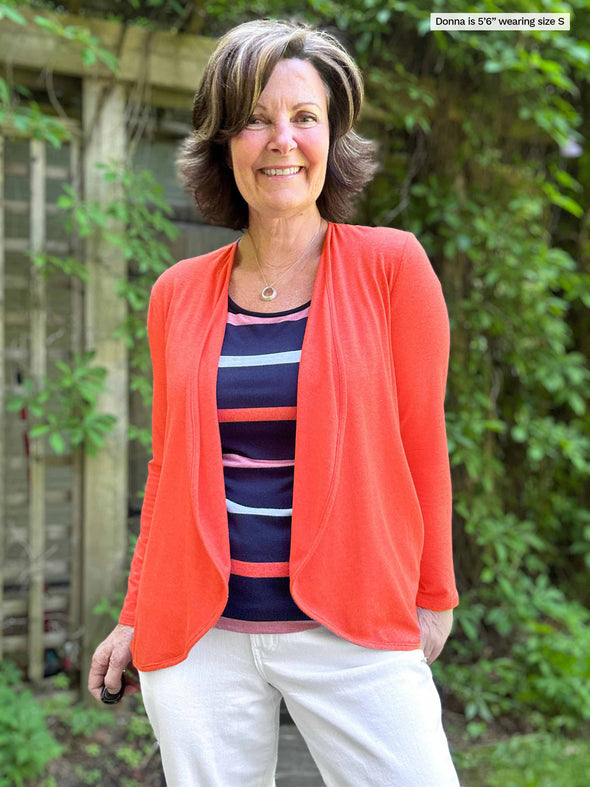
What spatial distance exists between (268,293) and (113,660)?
71cm

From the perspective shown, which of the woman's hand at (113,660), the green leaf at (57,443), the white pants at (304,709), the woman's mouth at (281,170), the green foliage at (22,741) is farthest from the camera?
the green leaf at (57,443)

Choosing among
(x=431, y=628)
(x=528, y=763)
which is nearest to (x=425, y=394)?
(x=431, y=628)

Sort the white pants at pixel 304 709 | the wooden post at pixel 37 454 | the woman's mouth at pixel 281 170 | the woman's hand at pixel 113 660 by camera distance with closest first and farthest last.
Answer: the white pants at pixel 304 709 < the woman's mouth at pixel 281 170 < the woman's hand at pixel 113 660 < the wooden post at pixel 37 454

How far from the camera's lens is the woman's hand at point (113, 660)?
4.41ft

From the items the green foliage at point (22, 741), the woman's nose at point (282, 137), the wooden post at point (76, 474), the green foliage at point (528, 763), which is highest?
the woman's nose at point (282, 137)

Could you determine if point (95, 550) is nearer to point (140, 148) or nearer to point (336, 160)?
point (140, 148)

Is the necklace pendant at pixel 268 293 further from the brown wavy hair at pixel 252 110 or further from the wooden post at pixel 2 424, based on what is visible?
the wooden post at pixel 2 424

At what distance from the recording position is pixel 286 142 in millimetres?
1204

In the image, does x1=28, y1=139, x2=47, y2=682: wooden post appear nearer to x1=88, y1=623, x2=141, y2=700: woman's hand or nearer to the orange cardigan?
x1=88, y1=623, x2=141, y2=700: woman's hand

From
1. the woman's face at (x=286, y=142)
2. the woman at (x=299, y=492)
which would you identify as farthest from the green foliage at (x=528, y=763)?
the woman's face at (x=286, y=142)

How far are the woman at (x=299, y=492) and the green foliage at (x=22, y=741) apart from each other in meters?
1.12

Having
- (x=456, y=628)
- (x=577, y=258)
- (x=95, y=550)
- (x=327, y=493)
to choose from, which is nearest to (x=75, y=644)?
(x=95, y=550)

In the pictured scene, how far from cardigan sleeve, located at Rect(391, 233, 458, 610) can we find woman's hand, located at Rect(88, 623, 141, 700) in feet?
1.81

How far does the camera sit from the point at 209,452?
3.91 ft
